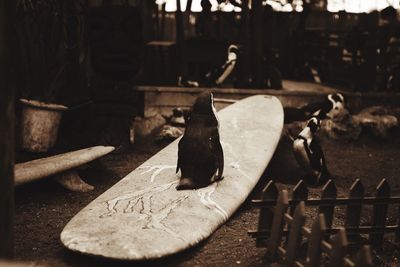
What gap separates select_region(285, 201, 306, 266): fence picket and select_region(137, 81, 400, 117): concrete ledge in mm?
5610

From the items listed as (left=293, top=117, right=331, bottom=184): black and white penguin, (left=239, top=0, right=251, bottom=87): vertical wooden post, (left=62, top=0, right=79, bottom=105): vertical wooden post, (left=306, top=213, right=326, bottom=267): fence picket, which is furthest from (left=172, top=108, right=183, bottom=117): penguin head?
(left=306, top=213, right=326, bottom=267): fence picket

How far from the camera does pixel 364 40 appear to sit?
34.7 ft

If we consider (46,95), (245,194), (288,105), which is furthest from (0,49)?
(288,105)

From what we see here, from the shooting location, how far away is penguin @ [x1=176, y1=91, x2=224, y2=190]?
5.00m

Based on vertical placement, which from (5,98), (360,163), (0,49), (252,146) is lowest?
(360,163)

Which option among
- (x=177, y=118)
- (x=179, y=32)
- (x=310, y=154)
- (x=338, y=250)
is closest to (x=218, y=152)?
(x=310, y=154)

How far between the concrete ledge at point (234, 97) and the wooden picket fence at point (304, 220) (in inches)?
195

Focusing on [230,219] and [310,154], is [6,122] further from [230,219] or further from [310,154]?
[310,154]

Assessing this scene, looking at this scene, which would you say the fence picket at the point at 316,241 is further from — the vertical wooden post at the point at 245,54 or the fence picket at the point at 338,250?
the vertical wooden post at the point at 245,54

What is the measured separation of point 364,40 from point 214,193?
22.0 feet

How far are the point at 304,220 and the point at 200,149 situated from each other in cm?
167

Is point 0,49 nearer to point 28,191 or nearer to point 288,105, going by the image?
point 28,191

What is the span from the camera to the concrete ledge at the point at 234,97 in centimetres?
937

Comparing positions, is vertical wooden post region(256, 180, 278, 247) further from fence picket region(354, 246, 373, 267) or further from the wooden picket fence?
fence picket region(354, 246, 373, 267)
